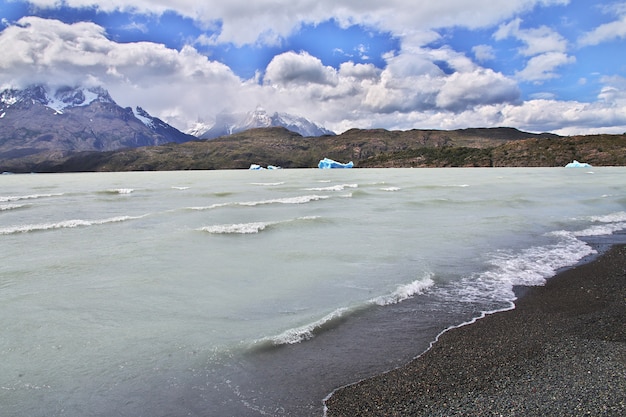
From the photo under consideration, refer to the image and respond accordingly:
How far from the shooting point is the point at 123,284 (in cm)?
1239

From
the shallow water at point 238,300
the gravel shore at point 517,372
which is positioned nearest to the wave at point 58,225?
the shallow water at point 238,300

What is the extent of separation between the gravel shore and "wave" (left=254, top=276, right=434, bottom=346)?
213cm

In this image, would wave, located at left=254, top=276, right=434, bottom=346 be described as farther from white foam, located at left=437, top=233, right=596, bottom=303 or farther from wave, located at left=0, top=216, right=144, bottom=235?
Result: wave, located at left=0, top=216, right=144, bottom=235

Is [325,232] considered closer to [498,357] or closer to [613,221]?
[498,357]

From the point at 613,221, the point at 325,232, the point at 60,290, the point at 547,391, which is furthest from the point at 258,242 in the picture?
the point at 613,221

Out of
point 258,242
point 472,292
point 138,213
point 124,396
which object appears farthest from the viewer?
point 138,213

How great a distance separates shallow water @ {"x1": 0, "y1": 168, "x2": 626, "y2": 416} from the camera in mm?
6480

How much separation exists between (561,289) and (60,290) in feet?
44.9

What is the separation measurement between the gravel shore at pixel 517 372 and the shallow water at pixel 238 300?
502 mm

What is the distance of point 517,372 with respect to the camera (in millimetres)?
6430

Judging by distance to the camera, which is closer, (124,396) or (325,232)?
(124,396)

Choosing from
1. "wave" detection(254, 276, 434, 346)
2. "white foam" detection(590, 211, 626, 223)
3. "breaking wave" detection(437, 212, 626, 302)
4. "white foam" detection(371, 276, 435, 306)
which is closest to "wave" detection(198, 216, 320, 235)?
"white foam" detection(371, 276, 435, 306)

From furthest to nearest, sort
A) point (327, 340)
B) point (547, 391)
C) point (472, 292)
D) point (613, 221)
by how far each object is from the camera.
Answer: point (613, 221) < point (472, 292) < point (327, 340) < point (547, 391)

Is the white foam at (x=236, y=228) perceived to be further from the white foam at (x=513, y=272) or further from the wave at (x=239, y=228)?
the white foam at (x=513, y=272)
